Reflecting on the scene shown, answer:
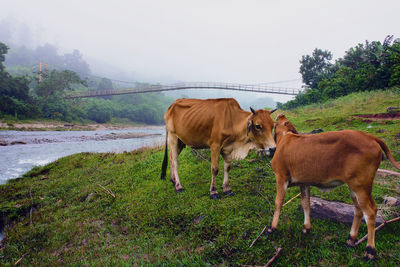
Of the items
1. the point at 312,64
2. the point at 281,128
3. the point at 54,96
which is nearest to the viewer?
the point at 281,128

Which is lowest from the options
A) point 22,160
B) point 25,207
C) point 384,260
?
point 22,160

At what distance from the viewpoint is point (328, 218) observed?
303 centimetres

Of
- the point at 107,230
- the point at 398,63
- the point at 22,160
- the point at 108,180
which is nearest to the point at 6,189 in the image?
the point at 108,180

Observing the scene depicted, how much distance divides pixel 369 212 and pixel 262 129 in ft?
5.99

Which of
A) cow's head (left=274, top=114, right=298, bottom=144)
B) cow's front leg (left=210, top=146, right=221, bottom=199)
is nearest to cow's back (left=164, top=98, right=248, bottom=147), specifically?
cow's front leg (left=210, top=146, right=221, bottom=199)

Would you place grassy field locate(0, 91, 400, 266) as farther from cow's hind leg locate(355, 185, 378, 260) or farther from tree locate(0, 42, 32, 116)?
tree locate(0, 42, 32, 116)

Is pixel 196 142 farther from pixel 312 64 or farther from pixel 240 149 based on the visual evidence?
pixel 312 64

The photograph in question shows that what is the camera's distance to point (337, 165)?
2293 millimetres

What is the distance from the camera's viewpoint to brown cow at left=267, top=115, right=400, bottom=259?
2.15m

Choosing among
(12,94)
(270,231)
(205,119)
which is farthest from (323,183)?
(12,94)

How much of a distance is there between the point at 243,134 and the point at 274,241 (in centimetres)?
204

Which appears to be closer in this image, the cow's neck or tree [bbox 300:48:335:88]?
the cow's neck

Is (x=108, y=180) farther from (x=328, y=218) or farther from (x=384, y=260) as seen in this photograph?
(x=384, y=260)

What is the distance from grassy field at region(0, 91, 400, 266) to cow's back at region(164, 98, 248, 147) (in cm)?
117
